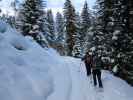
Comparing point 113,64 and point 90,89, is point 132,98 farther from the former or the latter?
point 113,64

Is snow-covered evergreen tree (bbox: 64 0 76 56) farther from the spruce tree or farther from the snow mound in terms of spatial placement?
the snow mound

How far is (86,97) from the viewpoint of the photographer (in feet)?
44.7

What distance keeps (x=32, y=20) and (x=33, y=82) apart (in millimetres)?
27147

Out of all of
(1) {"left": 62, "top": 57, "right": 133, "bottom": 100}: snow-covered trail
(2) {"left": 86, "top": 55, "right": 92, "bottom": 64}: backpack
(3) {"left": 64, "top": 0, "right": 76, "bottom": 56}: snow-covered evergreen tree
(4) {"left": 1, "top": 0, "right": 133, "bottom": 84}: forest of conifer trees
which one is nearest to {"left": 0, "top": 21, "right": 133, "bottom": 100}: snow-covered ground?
(1) {"left": 62, "top": 57, "right": 133, "bottom": 100}: snow-covered trail

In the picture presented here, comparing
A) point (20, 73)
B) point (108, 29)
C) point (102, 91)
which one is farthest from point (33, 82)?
point (108, 29)

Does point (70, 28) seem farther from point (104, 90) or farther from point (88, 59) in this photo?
point (104, 90)

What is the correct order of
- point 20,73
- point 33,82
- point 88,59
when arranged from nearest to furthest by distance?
1. point 20,73
2. point 33,82
3. point 88,59

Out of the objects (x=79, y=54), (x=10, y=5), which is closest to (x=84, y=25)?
(x=79, y=54)

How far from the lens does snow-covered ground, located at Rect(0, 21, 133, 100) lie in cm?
1030

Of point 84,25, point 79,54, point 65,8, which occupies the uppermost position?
point 65,8

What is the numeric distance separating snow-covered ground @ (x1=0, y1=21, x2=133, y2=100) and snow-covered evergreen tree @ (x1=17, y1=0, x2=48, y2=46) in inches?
798

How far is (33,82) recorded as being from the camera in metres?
11.6

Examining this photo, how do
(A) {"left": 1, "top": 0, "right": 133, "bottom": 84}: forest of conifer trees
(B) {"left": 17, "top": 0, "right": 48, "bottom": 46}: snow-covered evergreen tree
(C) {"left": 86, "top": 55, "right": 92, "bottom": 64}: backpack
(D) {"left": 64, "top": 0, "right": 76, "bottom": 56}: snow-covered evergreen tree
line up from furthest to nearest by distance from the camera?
1. (D) {"left": 64, "top": 0, "right": 76, "bottom": 56}: snow-covered evergreen tree
2. (B) {"left": 17, "top": 0, "right": 48, "bottom": 46}: snow-covered evergreen tree
3. (A) {"left": 1, "top": 0, "right": 133, "bottom": 84}: forest of conifer trees
4. (C) {"left": 86, "top": 55, "right": 92, "bottom": 64}: backpack

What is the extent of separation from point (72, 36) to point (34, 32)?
17.9m
